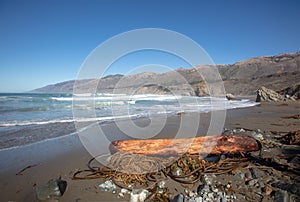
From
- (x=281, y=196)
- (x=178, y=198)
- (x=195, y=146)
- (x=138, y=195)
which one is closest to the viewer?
(x=281, y=196)

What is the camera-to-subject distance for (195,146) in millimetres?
4508

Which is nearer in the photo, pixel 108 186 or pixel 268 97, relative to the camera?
pixel 108 186

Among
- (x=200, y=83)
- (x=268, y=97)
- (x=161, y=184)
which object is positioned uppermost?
(x=200, y=83)

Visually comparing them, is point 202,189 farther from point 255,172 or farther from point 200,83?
point 200,83

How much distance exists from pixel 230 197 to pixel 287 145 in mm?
3465

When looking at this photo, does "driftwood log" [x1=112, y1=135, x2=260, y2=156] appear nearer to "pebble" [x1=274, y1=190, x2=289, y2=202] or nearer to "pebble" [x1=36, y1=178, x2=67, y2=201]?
"pebble" [x1=274, y1=190, x2=289, y2=202]

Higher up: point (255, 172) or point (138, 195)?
point (255, 172)

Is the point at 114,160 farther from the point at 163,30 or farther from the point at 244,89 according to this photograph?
the point at 244,89

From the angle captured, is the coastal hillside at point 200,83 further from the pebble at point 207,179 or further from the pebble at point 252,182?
the pebble at point 252,182

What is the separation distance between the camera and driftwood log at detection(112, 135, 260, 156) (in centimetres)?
432

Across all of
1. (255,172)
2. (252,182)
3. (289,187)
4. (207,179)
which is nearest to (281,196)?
(289,187)

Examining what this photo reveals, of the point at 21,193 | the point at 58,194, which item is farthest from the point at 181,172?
the point at 21,193

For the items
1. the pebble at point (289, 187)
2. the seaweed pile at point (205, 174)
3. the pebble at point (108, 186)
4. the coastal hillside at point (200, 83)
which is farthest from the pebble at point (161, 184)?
the coastal hillside at point (200, 83)

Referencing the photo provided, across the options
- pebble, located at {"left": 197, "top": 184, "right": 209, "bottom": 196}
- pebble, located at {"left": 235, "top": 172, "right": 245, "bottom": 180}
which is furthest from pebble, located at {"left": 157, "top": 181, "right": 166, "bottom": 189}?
pebble, located at {"left": 235, "top": 172, "right": 245, "bottom": 180}
